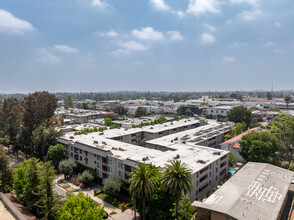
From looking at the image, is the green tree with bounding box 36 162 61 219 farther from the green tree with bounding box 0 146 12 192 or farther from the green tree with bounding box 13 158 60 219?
the green tree with bounding box 0 146 12 192

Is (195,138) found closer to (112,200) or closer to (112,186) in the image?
(112,186)

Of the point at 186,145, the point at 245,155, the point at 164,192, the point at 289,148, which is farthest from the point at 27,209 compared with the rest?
the point at 289,148

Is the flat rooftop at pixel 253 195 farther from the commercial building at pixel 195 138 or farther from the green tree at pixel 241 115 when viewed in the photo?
the green tree at pixel 241 115

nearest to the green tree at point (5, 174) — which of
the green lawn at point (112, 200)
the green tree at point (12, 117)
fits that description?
the green lawn at point (112, 200)

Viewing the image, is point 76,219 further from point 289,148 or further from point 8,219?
point 289,148

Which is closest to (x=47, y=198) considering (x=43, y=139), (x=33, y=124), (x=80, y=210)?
(x=80, y=210)

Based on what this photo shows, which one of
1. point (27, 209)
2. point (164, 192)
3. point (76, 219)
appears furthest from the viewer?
point (27, 209)

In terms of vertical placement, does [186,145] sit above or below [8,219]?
above
